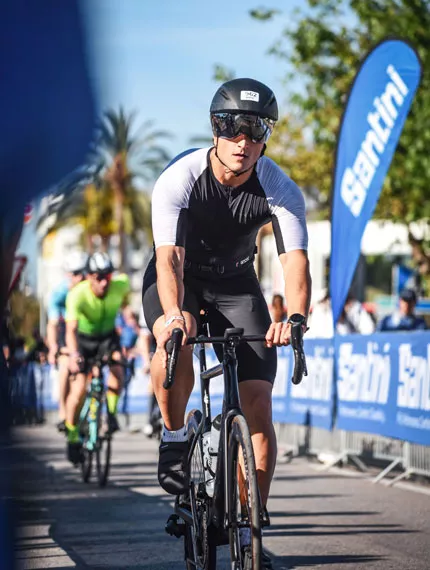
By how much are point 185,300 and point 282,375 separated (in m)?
9.10

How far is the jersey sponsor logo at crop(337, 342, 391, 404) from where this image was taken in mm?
10891

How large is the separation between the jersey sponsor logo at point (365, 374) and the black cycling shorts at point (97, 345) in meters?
2.38

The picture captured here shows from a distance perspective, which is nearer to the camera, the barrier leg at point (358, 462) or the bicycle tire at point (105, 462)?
the bicycle tire at point (105, 462)

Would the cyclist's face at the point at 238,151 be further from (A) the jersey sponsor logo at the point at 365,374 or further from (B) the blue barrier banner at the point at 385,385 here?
(A) the jersey sponsor logo at the point at 365,374

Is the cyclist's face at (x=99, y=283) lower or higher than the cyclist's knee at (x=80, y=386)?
higher

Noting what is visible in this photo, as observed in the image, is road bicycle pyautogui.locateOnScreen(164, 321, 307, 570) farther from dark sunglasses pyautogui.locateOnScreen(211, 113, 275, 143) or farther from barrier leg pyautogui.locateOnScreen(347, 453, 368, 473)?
barrier leg pyautogui.locateOnScreen(347, 453, 368, 473)

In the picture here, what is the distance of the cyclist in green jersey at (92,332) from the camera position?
11.2 meters

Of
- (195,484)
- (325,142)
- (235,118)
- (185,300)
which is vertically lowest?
(195,484)

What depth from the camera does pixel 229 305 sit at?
524 centimetres

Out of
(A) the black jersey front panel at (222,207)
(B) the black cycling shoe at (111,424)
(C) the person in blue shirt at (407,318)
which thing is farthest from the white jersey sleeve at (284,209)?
(C) the person in blue shirt at (407,318)

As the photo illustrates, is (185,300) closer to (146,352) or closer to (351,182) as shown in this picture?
(351,182)

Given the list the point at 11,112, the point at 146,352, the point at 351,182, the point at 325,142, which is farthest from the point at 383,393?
the point at 325,142

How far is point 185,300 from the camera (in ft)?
17.2

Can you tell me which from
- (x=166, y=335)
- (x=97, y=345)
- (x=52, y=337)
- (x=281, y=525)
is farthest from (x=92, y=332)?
(x=166, y=335)
